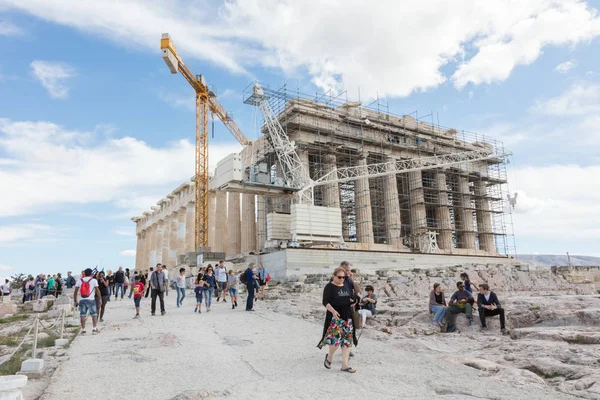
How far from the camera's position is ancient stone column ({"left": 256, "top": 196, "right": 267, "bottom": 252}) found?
129ft

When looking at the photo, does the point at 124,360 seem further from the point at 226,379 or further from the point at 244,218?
the point at 244,218

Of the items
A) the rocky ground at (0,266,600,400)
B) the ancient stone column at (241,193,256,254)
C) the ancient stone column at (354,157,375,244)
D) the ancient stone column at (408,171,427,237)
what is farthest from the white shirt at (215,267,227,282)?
the ancient stone column at (408,171,427,237)

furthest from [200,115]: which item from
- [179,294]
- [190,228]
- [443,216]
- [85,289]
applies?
[85,289]

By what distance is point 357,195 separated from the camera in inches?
1523

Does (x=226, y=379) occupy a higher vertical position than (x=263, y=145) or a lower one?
lower

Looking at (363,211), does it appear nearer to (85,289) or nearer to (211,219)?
(211,219)

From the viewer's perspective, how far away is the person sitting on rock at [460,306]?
38.2 feet

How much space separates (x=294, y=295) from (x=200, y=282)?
5.11m

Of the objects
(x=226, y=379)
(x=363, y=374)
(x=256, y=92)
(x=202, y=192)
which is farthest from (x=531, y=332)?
(x=202, y=192)

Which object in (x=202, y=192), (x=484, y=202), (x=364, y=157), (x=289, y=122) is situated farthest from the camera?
(x=484, y=202)

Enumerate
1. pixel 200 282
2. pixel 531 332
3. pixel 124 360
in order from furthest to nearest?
1. pixel 200 282
2. pixel 531 332
3. pixel 124 360

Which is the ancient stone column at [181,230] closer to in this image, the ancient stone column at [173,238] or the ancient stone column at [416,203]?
the ancient stone column at [173,238]

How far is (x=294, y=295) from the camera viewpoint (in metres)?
19.3

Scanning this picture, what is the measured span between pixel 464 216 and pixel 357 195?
13602mm
